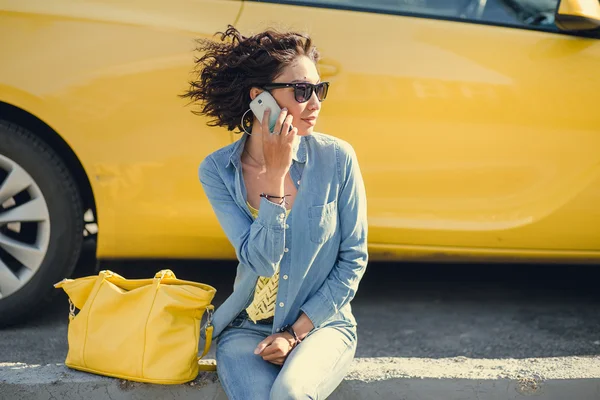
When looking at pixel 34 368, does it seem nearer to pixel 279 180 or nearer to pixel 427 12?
pixel 279 180

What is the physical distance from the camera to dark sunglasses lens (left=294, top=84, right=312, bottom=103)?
264cm

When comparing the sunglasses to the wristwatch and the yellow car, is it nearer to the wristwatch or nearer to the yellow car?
the wristwatch

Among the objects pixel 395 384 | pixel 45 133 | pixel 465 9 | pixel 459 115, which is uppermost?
pixel 465 9

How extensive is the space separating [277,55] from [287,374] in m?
0.93

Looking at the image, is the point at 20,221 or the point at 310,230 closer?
the point at 310,230

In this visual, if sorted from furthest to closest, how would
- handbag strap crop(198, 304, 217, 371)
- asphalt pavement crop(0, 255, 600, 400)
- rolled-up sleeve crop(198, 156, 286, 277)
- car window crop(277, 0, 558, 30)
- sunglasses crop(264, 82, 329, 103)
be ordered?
car window crop(277, 0, 558, 30)
asphalt pavement crop(0, 255, 600, 400)
handbag strap crop(198, 304, 217, 371)
sunglasses crop(264, 82, 329, 103)
rolled-up sleeve crop(198, 156, 286, 277)

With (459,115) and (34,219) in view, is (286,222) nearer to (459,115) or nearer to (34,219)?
(459,115)

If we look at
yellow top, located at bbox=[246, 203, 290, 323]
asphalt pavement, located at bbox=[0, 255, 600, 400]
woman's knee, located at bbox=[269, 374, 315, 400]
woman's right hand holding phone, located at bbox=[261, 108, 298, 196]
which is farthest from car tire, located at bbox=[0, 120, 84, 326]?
woman's knee, located at bbox=[269, 374, 315, 400]

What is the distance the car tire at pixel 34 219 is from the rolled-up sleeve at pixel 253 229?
0.92 meters

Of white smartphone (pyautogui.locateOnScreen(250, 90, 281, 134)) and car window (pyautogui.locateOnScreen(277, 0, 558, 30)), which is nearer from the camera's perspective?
white smartphone (pyautogui.locateOnScreen(250, 90, 281, 134))

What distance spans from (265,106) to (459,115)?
1.08 metres

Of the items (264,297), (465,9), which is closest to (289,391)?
(264,297)

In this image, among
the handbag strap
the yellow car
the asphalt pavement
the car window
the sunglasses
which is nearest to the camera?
the sunglasses

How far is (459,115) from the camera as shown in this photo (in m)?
3.47
